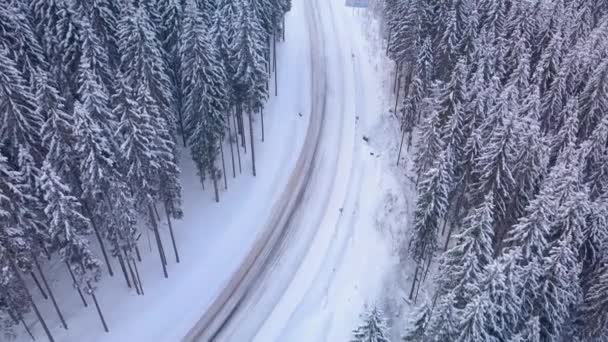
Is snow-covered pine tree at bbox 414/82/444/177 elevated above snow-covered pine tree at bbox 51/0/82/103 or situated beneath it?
situated beneath

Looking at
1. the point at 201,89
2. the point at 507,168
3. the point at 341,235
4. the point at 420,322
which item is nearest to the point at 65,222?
the point at 201,89

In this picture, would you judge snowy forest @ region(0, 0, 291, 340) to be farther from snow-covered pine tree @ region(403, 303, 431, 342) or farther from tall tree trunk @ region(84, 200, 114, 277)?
snow-covered pine tree @ region(403, 303, 431, 342)

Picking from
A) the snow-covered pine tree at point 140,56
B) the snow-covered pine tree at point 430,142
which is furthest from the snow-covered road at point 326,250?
the snow-covered pine tree at point 140,56

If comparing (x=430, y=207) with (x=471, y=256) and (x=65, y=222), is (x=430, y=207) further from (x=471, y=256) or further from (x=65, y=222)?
(x=65, y=222)

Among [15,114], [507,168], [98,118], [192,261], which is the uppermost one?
[15,114]

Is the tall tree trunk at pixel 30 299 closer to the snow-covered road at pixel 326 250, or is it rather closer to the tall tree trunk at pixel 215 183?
the snow-covered road at pixel 326 250

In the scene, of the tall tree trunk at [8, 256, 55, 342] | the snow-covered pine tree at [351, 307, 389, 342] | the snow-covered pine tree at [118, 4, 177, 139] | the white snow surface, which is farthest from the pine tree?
the tall tree trunk at [8, 256, 55, 342]
